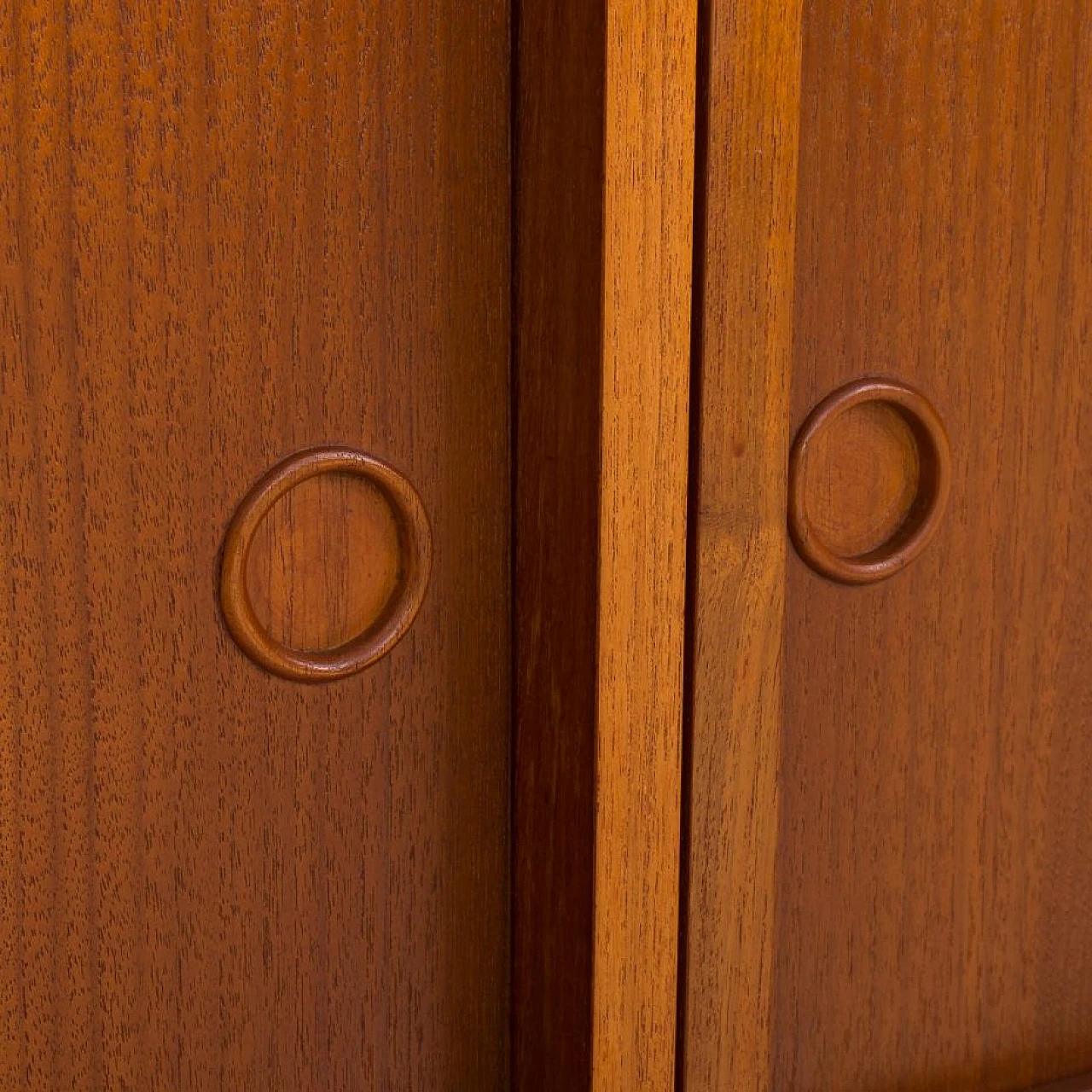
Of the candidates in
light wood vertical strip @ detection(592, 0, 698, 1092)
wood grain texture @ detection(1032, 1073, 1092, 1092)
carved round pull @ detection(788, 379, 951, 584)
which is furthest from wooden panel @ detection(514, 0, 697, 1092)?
wood grain texture @ detection(1032, 1073, 1092, 1092)

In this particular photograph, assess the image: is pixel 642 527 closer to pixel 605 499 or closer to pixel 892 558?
pixel 605 499

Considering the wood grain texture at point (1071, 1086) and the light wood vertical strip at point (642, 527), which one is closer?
the light wood vertical strip at point (642, 527)

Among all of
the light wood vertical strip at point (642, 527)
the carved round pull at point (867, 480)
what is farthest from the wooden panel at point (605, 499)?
the carved round pull at point (867, 480)

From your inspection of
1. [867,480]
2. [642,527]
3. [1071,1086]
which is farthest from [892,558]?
[1071,1086]

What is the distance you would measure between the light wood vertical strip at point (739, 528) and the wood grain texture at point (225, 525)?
0.09 m

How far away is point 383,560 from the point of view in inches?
21.0

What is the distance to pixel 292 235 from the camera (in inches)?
19.5

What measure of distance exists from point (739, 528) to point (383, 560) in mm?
152

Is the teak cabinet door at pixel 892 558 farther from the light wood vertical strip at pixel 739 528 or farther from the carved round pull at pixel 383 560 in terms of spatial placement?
the carved round pull at pixel 383 560

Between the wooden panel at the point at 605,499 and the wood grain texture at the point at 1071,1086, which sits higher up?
the wooden panel at the point at 605,499

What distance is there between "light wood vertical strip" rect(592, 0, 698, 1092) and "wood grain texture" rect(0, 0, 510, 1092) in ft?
0.25

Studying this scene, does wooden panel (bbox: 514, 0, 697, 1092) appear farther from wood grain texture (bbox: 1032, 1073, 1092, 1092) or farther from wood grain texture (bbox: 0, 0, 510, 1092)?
wood grain texture (bbox: 1032, 1073, 1092, 1092)

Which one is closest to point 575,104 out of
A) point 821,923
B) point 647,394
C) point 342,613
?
point 647,394

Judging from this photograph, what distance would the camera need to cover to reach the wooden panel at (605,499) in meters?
0.49
